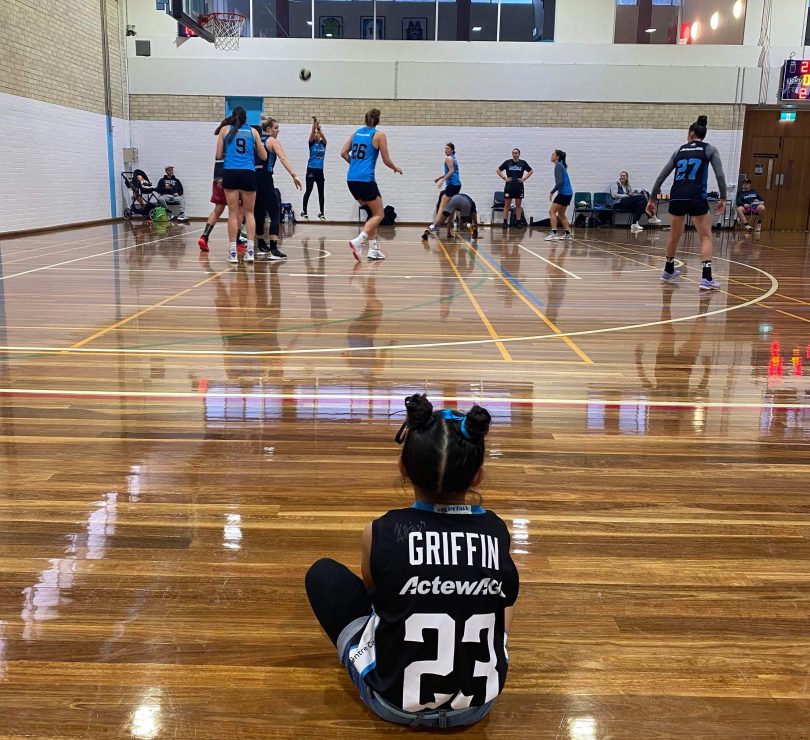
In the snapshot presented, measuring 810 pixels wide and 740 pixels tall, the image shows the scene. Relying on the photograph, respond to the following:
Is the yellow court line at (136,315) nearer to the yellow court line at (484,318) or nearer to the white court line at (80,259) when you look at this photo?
the white court line at (80,259)

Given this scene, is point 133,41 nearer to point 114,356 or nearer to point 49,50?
point 49,50

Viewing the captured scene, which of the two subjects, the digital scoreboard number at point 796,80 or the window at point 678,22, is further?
the window at point 678,22

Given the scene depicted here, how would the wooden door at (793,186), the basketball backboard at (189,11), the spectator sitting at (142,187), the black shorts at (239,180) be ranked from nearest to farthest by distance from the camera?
1. the black shorts at (239,180)
2. the basketball backboard at (189,11)
3. the spectator sitting at (142,187)
4. the wooden door at (793,186)

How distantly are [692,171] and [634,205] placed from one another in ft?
32.9

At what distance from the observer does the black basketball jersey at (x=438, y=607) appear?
145 cm

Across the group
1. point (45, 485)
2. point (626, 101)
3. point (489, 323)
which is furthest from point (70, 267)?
point (626, 101)

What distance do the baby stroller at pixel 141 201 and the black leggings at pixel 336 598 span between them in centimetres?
1606

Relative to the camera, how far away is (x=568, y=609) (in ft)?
6.47

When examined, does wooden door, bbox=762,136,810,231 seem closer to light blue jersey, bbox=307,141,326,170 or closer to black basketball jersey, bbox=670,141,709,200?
light blue jersey, bbox=307,141,326,170

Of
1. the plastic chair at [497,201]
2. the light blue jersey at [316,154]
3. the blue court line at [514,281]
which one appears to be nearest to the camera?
the blue court line at [514,281]

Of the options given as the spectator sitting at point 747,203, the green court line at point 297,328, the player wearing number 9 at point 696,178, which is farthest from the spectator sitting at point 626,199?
the green court line at point 297,328

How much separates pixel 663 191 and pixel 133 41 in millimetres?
12284

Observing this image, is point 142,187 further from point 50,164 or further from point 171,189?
point 50,164

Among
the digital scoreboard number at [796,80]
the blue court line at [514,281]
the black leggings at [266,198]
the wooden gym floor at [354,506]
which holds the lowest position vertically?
the wooden gym floor at [354,506]
